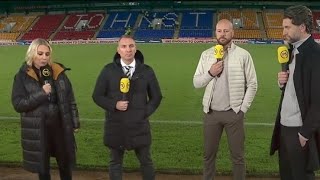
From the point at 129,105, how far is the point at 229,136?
124cm

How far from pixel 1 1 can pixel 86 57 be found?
2764cm

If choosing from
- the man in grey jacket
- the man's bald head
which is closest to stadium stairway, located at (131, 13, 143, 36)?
the man in grey jacket

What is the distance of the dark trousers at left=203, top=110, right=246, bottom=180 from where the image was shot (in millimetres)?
5262

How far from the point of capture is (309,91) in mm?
3773

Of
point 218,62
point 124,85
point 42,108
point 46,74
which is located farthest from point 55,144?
point 218,62

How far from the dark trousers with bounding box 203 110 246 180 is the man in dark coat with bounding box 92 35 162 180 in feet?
2.33

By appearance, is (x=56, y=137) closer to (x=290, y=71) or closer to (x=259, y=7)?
(x=290, y=71)

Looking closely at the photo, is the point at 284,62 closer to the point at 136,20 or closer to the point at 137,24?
the point at 137,24

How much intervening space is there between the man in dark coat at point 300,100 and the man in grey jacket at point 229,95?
1131 mm

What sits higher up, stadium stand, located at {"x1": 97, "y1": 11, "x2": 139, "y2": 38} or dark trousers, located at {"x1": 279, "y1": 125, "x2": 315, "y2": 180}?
stadium stand, located at {"x1": 97, "y1": 11, "x2": 139, "y2": 38}

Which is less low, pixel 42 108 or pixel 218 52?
pixel 218 52

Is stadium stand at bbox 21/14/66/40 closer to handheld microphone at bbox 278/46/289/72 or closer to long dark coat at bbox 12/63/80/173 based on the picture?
long dark coat at bbox 12/63/80/173

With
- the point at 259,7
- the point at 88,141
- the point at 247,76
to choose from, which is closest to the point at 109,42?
the point at 259,7

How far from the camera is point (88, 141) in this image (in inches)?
334
